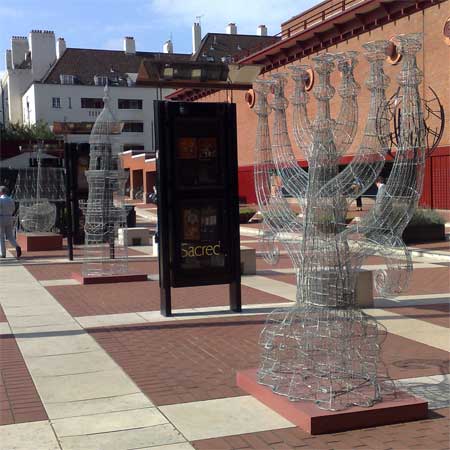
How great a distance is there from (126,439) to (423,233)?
51.9ft

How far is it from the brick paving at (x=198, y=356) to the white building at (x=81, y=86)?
69044mm

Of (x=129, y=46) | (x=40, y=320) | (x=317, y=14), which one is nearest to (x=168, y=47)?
(x=129, y=46)

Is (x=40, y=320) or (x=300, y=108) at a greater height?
(x=300, y=108)

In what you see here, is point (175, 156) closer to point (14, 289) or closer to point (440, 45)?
point (14, 289)

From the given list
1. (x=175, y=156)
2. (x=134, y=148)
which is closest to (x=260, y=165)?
(x=175, y=156)

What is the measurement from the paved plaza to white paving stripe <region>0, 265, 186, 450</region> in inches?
0.5

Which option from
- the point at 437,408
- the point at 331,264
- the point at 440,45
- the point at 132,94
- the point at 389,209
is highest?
the point at 132,94

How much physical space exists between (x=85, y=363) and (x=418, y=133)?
391 cm

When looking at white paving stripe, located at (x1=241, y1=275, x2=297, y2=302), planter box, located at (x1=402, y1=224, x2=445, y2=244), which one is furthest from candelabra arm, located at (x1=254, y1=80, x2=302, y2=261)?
planter box, located at (x1=402, y1=224, x2=445, y2=244)

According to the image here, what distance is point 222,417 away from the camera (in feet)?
16.6

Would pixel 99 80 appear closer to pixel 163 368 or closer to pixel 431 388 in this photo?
pixel 163 368

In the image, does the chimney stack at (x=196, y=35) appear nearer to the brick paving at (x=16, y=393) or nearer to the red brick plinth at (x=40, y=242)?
the red brick plinth at (x=40, y=242)

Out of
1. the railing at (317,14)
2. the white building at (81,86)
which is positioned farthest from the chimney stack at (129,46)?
the railing at (317,14)

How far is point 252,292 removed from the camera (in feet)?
36.9
